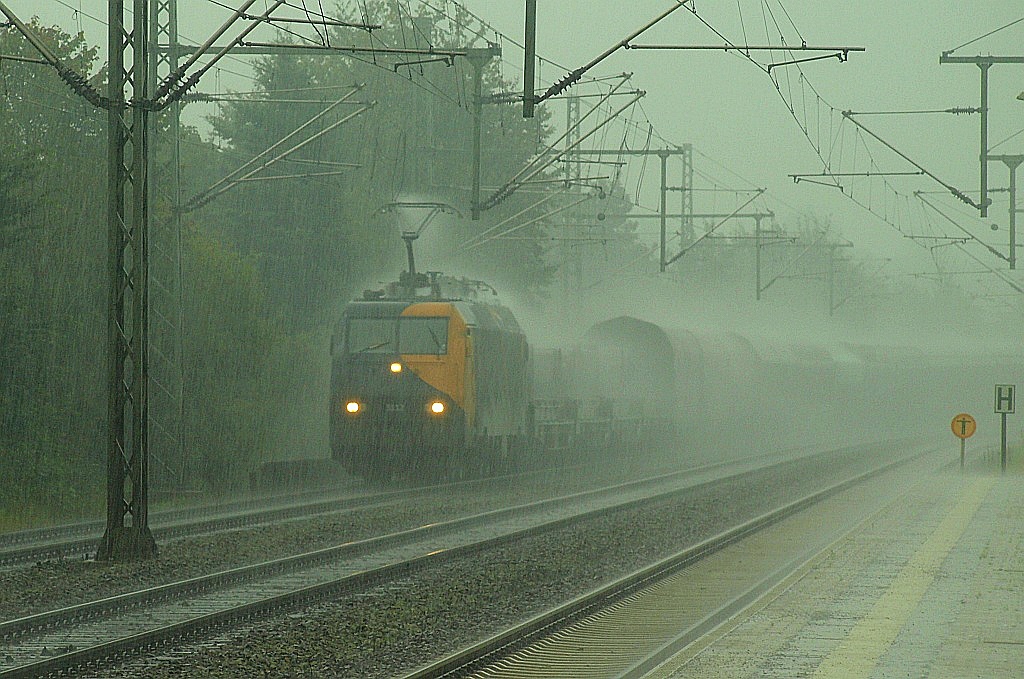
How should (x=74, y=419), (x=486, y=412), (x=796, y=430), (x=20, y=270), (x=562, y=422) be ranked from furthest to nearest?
1. (x=796, y=430)
2. (x=562, y=422)
3. (x=486, y=412)
4. (x=74, y=419)
5. (x=20, y=270)

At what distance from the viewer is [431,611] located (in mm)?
12766

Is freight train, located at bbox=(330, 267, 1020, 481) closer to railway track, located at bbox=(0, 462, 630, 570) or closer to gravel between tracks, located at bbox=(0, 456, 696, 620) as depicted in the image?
railway track, located at bbox=(0, 462, 630, 570)

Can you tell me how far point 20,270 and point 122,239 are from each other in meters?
6.14

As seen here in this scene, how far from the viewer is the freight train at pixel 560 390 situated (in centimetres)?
2653

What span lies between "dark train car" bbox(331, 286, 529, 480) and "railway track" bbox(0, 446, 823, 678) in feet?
16.0

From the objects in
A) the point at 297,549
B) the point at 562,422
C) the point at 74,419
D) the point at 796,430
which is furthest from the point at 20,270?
the point at 796,430

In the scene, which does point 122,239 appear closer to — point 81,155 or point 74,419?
point 74,419

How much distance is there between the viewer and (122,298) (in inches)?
637

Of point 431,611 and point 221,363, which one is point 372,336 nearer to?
point 221,363

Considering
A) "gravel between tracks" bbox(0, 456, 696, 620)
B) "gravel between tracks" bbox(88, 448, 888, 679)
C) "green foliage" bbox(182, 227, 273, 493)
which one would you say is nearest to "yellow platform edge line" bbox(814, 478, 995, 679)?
"gravel between tracks" bbox(88, 448, 888, 679)

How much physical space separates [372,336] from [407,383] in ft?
3.63

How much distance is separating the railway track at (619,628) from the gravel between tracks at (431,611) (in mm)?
349

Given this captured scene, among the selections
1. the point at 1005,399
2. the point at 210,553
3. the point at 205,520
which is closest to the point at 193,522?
the point at 205,520

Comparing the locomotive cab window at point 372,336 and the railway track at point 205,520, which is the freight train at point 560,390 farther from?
the railway track at point 205,520
